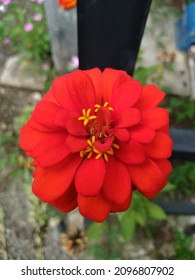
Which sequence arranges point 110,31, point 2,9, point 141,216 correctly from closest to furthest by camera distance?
1. point 110,31
2. point 141,216
3. point 2,9

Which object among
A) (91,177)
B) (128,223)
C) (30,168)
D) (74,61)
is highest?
(91,177)

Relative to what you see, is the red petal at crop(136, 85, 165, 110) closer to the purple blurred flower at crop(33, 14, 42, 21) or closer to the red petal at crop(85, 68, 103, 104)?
the red petal at crop(85, 68, 103, 104)

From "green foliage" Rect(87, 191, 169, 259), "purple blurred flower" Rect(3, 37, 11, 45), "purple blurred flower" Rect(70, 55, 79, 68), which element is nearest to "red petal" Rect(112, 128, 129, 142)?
"green foliage" Rect(87, 191, 169, 259)

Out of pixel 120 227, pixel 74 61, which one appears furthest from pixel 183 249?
pixel 74 61

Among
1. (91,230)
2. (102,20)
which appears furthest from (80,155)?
(91,230)

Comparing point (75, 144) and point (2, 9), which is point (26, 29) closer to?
point (2, 9)
